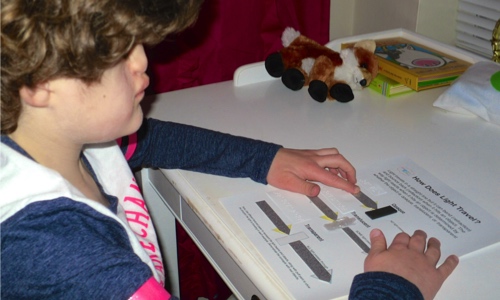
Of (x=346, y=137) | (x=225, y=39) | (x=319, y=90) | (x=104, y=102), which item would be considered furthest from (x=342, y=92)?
(x=104, y=102)

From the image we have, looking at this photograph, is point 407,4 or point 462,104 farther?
point 407,4

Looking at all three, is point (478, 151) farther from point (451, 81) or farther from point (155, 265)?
point (155, 265)

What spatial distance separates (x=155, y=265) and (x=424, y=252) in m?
0.38

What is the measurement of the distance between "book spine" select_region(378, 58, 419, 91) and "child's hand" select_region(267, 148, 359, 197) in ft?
1.12

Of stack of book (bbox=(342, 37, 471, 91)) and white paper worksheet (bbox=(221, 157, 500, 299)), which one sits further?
stack of book (bbox=(342, 37, 471, 91))

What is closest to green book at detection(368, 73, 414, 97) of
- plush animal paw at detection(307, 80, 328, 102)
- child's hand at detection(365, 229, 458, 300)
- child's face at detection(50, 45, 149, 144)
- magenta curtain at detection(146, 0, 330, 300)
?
plush animal paw at detection(307, 80, 328, 102)

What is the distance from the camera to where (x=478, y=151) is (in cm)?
106

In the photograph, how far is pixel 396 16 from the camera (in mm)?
1516

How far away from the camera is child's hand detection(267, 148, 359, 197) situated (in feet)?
3.07

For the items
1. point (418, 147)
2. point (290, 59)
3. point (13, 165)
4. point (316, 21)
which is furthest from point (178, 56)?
point (13, 165)

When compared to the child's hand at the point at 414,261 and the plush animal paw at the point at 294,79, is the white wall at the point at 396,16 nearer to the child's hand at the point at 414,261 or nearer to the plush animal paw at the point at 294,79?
the plush animal paw at the point at 294,79

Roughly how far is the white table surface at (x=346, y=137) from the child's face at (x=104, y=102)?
216mm

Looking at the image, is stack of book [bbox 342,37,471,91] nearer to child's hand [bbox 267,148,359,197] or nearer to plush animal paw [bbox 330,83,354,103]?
plush animal paw [bbox 330,83,354,103]

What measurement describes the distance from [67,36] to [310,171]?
1.52 feet
